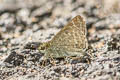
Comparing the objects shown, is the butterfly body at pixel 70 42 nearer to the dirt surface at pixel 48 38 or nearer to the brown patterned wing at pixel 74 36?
the brown patterned wing at pixel 74 36

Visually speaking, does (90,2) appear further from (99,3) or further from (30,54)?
(30,54)

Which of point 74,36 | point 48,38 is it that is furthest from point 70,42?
point 48,38

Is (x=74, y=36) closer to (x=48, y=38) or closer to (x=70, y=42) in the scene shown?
(x=70, y=42)

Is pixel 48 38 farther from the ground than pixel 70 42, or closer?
farther from the ground

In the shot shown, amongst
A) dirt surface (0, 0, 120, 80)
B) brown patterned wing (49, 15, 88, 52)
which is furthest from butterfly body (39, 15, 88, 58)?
dirt surface (0, 0, 120, 80)

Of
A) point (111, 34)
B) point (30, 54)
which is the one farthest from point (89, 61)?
point (111, 34)

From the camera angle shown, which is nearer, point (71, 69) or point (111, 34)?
point (71, 69)

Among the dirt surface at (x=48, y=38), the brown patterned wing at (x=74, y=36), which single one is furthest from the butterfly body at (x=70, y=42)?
the dirt surface at (x=48, y=38)

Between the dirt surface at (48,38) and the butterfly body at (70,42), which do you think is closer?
the dirt surface at (48,38)
